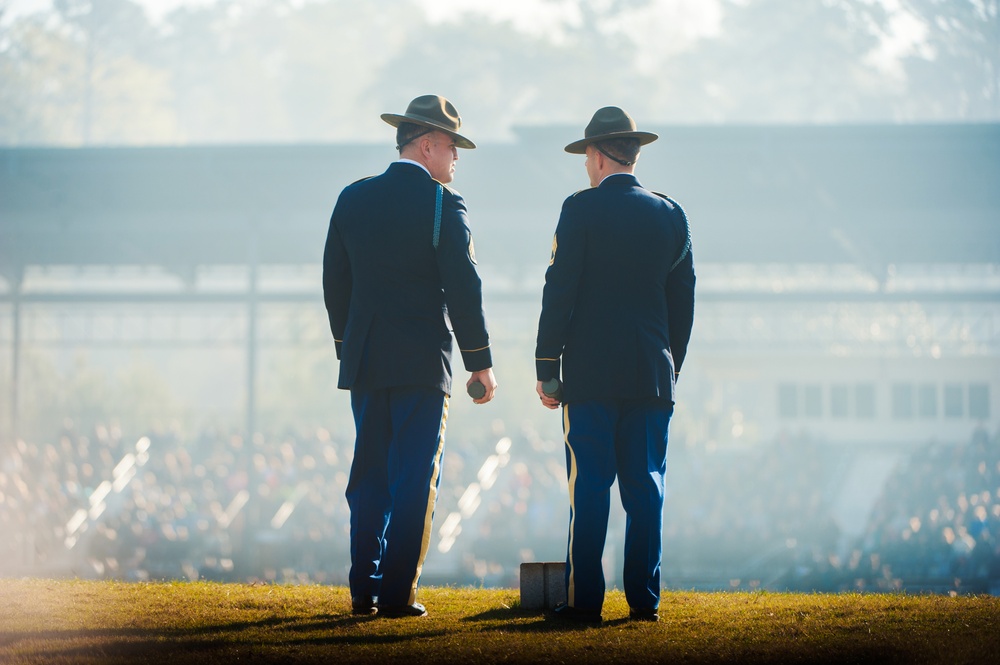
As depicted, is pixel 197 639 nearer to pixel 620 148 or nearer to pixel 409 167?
pixel 409 167

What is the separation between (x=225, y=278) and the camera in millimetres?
50969

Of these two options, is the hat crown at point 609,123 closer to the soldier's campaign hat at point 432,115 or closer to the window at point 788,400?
the soldier's campaign hat at point 432,115

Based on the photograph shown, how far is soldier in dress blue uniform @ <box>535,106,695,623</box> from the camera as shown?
516 cm

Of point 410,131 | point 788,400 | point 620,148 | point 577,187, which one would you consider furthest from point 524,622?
point 788,400

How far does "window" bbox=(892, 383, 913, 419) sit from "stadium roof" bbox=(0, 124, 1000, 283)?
704cm

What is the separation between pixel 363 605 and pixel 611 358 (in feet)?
4.53

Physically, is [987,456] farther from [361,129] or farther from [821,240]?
[361,129]

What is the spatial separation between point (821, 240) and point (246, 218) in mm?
10196

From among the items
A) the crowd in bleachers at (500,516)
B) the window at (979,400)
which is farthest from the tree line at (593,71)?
the crowd in bleachers at (500,516)

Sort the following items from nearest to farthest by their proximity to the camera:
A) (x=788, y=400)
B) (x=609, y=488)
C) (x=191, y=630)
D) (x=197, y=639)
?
(x=197, y=639) → (x=191, y=630) → (x=609, y=488) → (x=788, y=400)

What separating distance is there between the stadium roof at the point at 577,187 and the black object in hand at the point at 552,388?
1724 cm

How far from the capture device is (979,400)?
31.4m

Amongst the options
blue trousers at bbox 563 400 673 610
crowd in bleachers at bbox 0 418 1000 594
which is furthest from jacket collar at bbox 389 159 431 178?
A: crowd in bleachers at bbox 0 418 1000 594

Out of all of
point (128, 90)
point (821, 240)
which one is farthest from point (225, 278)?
point (821, 240)
